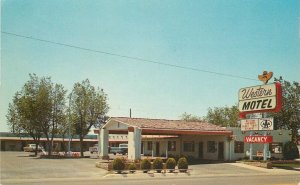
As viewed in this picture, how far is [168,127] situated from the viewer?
40.5 meters

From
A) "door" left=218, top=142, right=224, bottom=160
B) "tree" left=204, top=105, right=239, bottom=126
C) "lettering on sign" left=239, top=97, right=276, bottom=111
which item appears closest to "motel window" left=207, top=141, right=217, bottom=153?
"door" left=218, top=142, right=224, bottom=160

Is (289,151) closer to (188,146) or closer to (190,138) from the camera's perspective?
(190,138)

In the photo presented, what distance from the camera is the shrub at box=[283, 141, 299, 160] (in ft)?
159

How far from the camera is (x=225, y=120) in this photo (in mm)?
89562

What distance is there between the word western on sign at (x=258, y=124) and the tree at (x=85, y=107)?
23.8m

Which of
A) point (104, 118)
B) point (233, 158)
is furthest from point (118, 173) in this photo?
point (104, 118)

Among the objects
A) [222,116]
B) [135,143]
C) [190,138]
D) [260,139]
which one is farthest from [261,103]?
[222,116]

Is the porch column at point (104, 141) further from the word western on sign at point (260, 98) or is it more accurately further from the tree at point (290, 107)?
the tree at point (290, 107)

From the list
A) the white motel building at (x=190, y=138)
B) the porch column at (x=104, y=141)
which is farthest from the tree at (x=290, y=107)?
the porch column at (x=104, y=141)

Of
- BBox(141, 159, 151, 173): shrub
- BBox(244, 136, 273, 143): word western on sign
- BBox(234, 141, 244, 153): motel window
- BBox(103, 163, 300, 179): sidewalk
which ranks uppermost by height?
BBox(244, 136, 273, 143): word western on sign

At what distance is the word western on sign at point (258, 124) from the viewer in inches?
1413

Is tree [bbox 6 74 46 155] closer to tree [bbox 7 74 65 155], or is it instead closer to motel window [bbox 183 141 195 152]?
tree [bbox 7 74 65 155]

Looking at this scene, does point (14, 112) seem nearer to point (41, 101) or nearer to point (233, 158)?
point (41, 101)

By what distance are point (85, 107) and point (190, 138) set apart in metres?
15.5
